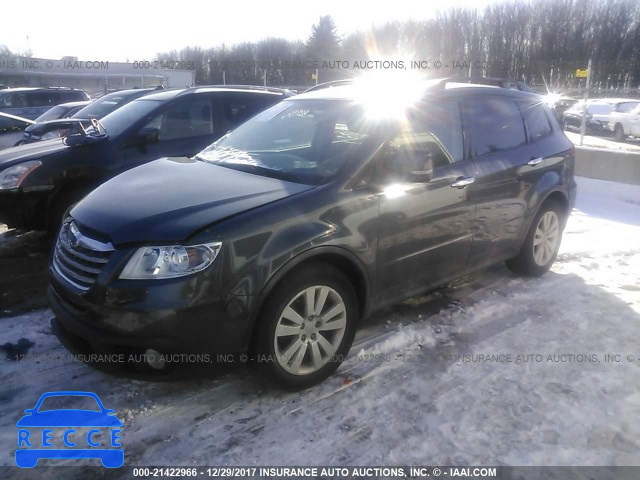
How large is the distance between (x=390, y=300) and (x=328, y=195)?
0.93m

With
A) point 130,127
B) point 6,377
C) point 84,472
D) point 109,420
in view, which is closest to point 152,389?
point 109,420

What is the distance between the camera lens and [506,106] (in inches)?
182

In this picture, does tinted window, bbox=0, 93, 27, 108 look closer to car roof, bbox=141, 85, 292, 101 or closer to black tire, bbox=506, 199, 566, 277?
car roof, bbox=141, 85, 292, 101

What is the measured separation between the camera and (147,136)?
579 centimetres

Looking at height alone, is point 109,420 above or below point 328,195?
below

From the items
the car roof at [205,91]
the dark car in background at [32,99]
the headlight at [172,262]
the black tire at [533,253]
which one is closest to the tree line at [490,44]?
the dark car in background at [32,99]

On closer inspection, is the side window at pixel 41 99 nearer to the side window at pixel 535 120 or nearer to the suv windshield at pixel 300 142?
the suv windshield at pixel 300 142

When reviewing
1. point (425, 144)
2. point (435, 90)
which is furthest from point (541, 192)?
point (425, 144)

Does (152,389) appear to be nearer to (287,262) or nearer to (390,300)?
(287,262)

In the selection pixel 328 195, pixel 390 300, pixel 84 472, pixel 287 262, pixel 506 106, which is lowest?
pixel 84 472

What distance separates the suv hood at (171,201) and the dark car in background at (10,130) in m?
9.54

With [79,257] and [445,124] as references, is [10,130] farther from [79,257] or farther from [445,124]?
[445,124]

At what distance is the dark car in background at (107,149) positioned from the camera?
5.32 m

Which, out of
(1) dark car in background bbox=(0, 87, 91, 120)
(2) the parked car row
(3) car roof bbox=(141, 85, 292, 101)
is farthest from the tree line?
(3) car roof bbox=(141, 85, 292, 101)
